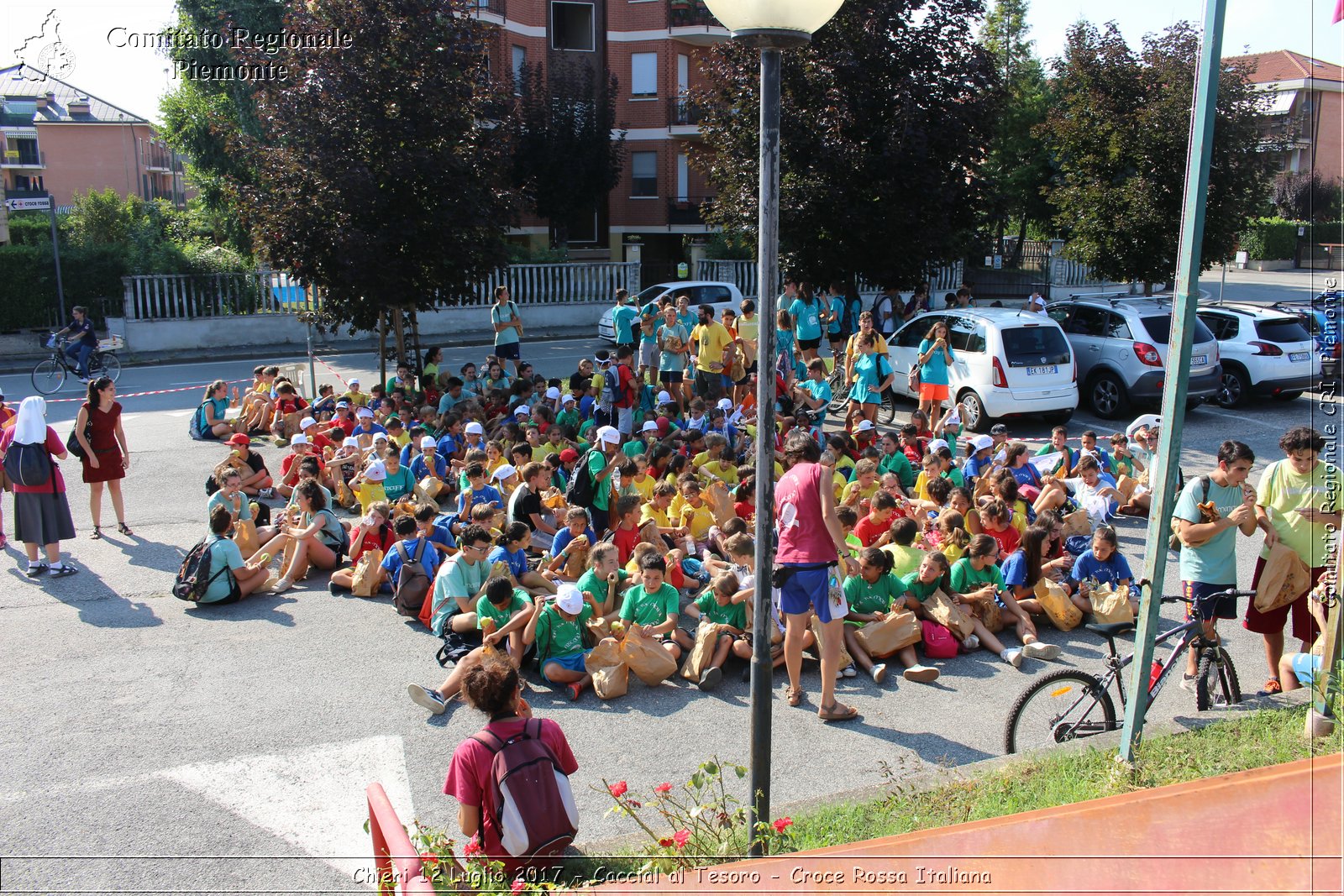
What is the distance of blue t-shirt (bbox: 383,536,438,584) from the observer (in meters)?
9.02

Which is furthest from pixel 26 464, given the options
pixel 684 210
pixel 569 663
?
pixel 684 210

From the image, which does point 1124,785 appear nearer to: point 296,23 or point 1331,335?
point 1331,335

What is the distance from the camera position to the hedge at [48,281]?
25.2m

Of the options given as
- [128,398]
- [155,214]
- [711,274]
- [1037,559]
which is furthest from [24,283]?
[1037,559]

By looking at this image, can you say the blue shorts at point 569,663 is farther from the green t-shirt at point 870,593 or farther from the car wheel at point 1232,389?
the car wheel at point 1232,389

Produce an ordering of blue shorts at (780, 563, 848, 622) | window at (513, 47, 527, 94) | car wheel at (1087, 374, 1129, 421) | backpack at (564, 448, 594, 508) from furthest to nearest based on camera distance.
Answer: window at (513, 47, 527, 94) < car wheel at (1087, 374, 1129, 421) < backpack at (564, 448, 594, 508) < blue shorts at (780, 563, 848, 622)

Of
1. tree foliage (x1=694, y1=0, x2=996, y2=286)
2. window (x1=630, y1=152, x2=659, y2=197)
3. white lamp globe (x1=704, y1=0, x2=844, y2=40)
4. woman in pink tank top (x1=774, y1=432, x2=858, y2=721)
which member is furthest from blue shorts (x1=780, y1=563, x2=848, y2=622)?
window (x1=630, y1=152, x2=659, y2=197)

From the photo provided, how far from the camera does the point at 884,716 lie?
7219mm

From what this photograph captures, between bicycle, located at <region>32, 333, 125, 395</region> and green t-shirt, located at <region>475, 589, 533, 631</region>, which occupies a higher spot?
bicycle, located at <region>32, 333, 125, 395</region>

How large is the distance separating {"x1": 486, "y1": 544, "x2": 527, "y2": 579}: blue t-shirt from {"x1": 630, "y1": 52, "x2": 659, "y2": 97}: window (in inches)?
1270

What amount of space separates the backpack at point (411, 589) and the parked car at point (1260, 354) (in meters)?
13.5

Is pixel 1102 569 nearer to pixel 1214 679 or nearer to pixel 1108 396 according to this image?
pixel 1214 679

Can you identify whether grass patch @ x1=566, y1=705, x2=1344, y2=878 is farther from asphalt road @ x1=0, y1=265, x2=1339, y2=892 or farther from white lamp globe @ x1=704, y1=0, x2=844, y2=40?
white lamp globe @ x1=704, y1=0, x2=844, y2=40

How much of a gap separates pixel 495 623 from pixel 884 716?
2.83m
